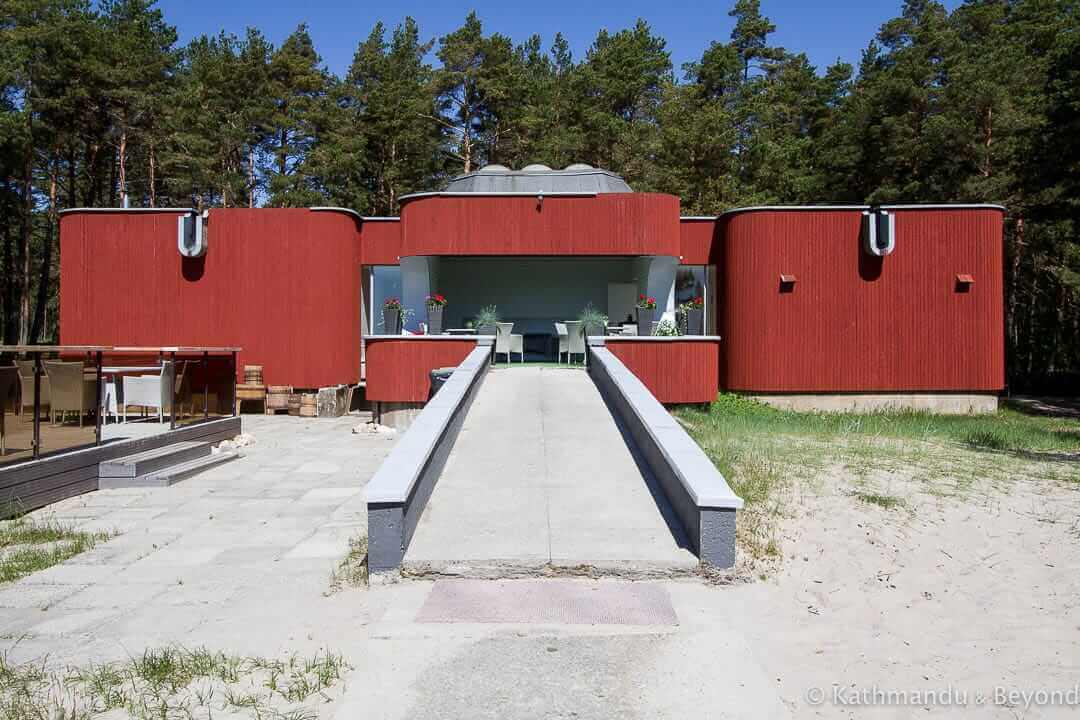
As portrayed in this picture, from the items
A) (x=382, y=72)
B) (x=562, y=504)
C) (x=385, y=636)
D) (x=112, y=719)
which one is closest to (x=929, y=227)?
(x=562, y=504)

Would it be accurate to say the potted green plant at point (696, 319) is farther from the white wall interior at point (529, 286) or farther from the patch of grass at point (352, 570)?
the patch of grass at point (352, 570)

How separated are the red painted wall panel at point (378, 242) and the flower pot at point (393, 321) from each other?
2211 mm

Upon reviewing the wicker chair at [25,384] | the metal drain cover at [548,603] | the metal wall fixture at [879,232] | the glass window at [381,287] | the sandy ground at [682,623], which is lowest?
the sandy ground at [682,623]

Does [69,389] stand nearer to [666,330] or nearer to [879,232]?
[666,330]

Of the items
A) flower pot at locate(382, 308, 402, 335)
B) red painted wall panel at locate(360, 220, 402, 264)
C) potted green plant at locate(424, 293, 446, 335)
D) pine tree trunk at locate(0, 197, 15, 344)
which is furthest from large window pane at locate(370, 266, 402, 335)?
pine tree trunk at locate(0, 197, 15, 344)

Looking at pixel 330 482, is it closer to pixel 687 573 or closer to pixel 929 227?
pixel 687 573

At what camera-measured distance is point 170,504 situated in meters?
7.89

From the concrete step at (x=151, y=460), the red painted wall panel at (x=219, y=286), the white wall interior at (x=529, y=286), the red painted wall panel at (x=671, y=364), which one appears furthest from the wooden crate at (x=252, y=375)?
the red painted wall panel at (x=671, y=364)

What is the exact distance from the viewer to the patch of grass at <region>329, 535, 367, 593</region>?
16.7 ft

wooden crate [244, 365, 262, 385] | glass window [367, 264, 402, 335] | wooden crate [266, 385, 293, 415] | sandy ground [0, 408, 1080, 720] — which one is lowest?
sandy ground [0, 408, 1080, 720]

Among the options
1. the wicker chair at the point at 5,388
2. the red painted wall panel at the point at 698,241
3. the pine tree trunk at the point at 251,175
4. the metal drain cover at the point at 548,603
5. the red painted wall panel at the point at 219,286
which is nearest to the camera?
the metal drain cover at the point at 548,603

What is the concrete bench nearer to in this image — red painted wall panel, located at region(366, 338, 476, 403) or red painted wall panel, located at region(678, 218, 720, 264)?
red painted wall panel, located at region(366, 338, 476, 403)

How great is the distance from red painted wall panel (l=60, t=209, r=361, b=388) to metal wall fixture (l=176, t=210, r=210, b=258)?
0.96 ft

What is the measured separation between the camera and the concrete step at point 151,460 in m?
8.68
